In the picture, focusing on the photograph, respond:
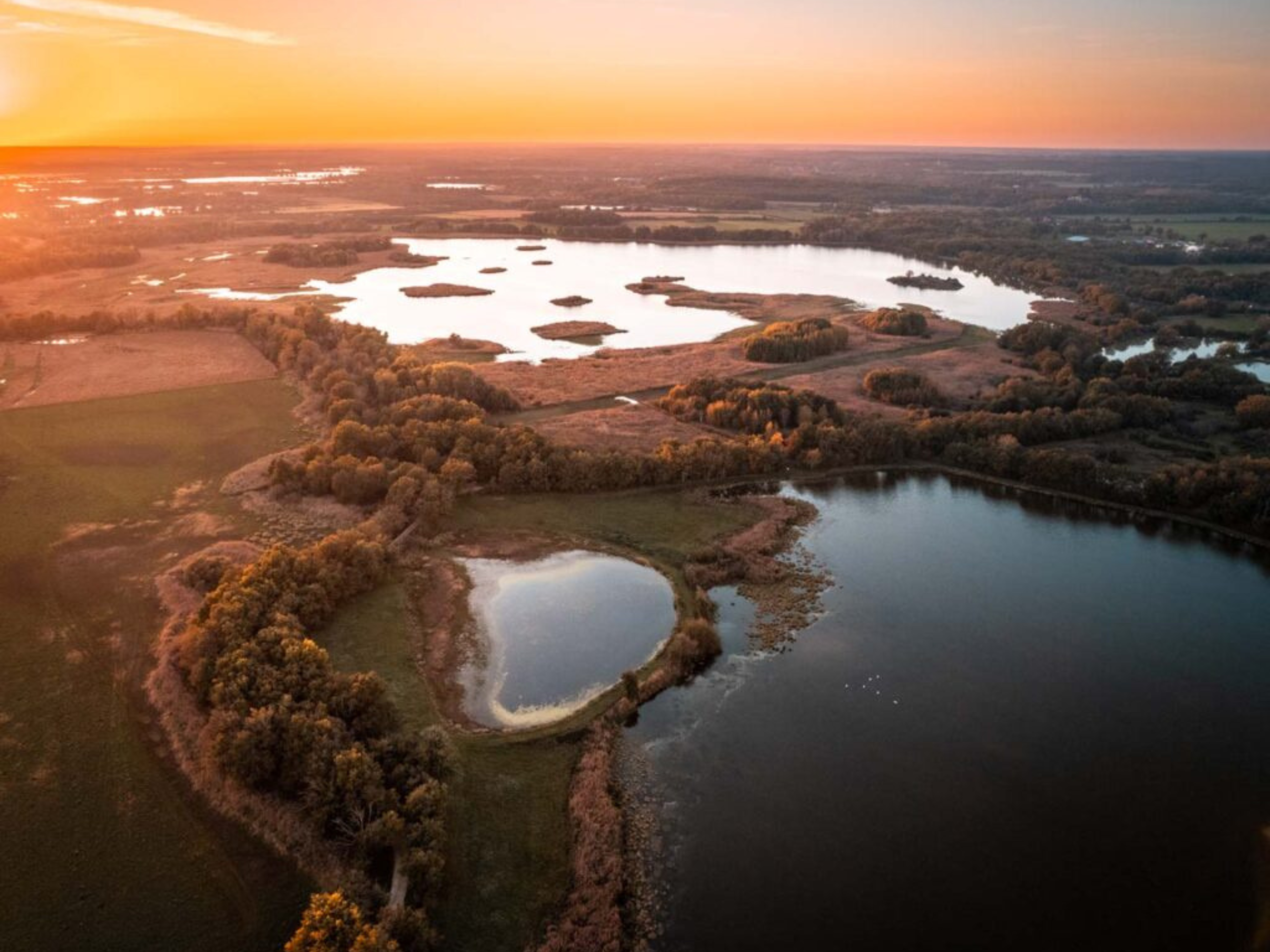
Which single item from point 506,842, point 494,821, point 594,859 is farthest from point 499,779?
point 594,859

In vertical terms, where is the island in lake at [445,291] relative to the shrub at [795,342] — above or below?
below

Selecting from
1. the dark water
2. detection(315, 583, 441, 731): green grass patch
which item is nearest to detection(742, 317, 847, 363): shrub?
the dark water

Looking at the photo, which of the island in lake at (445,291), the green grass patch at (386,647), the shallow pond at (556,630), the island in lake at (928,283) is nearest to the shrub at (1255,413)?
the shallow pond at (556,630)

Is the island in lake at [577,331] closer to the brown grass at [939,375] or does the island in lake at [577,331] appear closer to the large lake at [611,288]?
the large lake at [611,288]

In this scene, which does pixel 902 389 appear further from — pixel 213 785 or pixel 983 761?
pixel 213 785

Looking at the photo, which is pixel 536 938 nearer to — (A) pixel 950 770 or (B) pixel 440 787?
(B) pixel 440 787

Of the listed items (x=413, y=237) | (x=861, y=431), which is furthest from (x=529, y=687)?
(x=413, y=237)
